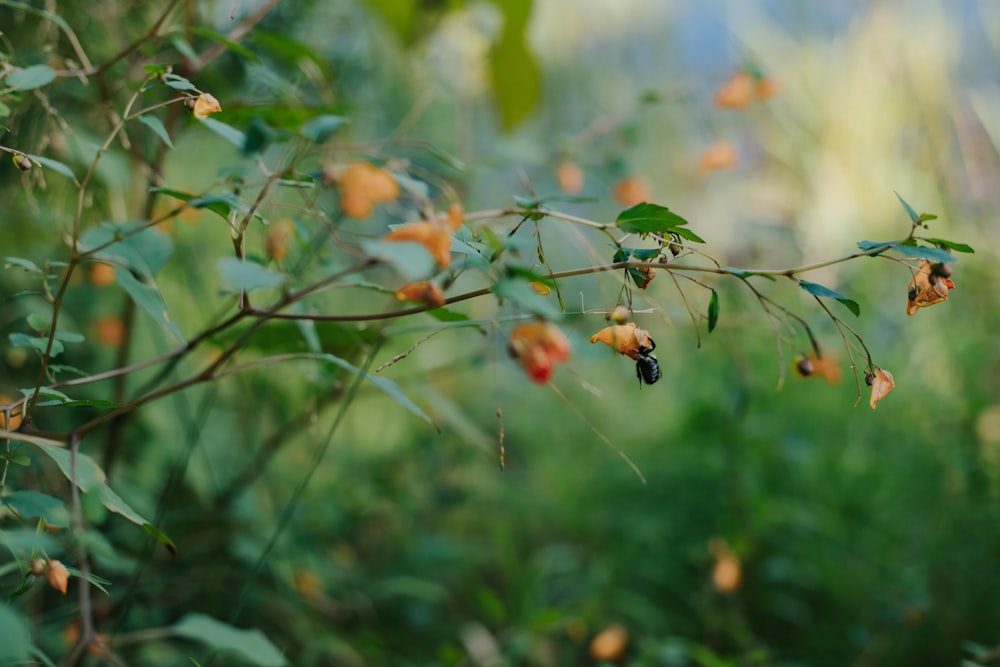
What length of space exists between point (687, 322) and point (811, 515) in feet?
1.18

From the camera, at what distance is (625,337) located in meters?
0.46

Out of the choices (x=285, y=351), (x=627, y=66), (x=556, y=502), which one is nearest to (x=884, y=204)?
(x=556, y=502)

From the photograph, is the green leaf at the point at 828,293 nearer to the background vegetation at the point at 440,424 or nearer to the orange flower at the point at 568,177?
the background vegetation at the point at 440,424

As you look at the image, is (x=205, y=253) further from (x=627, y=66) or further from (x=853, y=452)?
(x=627, y=66)

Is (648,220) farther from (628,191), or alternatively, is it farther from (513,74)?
(513,74)

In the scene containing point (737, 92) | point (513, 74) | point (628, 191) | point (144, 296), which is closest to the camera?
point (144, 296)

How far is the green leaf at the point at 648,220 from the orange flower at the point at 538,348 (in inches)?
3.3

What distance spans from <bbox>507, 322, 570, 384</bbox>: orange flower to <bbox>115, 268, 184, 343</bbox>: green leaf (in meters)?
0.22

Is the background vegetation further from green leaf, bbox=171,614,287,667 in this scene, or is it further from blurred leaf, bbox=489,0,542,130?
green leaf, bbox=171,614,287,667

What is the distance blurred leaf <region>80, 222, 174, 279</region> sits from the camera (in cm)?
50

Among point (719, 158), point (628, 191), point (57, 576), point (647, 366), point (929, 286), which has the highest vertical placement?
point (719, 158)

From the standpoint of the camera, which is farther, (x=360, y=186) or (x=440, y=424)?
(x=440, y=424)

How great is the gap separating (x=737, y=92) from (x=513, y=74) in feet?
1.38

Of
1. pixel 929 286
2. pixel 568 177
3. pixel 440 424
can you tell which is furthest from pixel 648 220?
pixel 440 424
